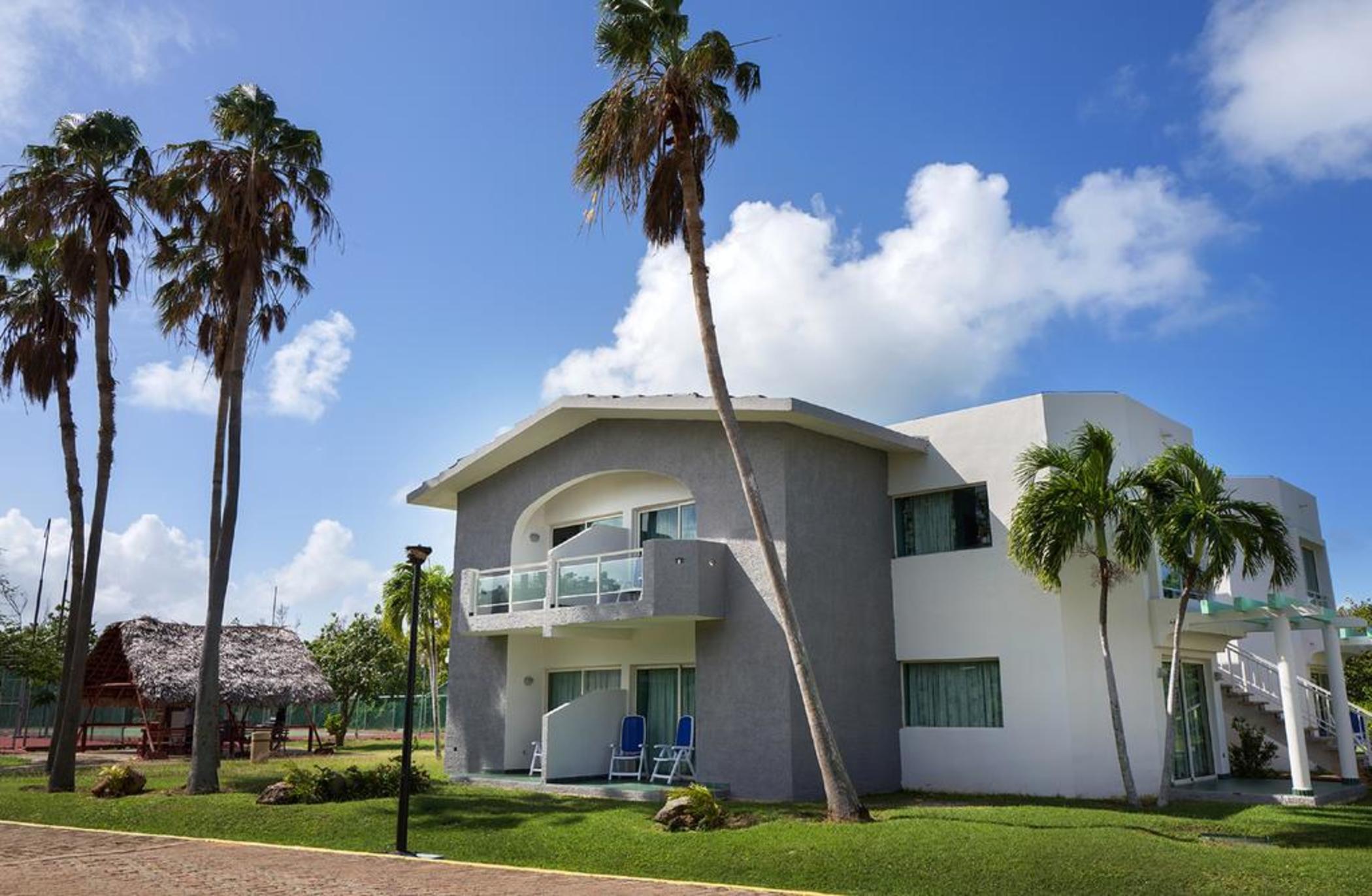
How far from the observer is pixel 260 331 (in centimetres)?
2259

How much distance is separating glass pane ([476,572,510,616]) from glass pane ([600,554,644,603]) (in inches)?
117

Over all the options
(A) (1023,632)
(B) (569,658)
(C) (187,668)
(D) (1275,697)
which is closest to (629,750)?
(B) (569,658)

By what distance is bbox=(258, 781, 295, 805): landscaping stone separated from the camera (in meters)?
16.5

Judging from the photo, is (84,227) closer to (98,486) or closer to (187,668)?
(98,486)

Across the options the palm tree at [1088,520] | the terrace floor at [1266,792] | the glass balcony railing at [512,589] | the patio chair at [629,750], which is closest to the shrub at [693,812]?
the patio chair at [629,750]

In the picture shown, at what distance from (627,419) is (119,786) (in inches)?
447

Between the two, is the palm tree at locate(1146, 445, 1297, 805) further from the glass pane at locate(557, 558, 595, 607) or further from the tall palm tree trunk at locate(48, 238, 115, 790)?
the tall palm tree trunk at locate(48, 238, 115, 790)

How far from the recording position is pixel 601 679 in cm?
2175

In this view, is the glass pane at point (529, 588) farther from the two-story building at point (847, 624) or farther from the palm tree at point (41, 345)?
the palm tree at point (41, 345)

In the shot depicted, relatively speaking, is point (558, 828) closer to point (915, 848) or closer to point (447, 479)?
point (915, 848)

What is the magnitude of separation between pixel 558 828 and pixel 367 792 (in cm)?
489

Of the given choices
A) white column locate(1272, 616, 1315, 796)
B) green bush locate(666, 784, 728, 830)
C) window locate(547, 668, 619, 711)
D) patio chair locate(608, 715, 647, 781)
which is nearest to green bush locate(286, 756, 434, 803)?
patio chair locate(608, 715, 647, 781)

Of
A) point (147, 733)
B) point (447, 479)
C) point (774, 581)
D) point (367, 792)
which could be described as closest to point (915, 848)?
point (774, 581)

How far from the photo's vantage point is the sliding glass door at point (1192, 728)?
61.4 ft
